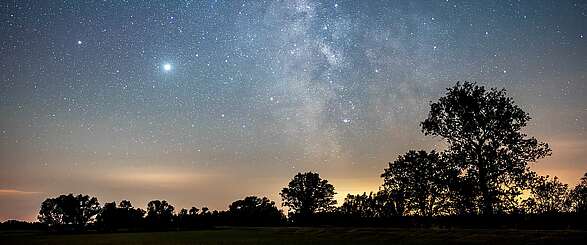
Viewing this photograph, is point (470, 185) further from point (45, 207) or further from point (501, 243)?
point (45, 207)

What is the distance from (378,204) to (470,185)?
170ft

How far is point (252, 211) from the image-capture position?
435 feet

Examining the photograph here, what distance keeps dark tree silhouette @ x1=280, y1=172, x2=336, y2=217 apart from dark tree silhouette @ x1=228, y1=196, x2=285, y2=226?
5.75 meters

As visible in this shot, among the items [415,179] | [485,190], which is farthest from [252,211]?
[485,190]

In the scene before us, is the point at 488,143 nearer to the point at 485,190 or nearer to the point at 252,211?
the point at 485,190

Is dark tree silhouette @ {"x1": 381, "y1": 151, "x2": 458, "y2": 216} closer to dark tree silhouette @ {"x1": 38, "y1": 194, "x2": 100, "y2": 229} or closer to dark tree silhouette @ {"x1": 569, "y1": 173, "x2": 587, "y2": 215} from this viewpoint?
dark tree silhouette @ {"x1": 569, "y1": 173, "x2": 587, "y2": 215}

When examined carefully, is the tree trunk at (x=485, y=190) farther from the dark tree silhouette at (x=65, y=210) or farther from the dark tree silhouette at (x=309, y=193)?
the dark tree silhouette at (x=65, y=210)

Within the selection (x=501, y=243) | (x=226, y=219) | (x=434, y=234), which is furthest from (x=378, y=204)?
(x=501, y=243)

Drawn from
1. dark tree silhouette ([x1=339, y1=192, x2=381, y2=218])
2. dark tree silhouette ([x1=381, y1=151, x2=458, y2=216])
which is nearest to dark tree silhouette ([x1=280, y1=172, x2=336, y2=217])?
dark tree silhouette ([x1=339, y1=192, x2=381, y2=218])

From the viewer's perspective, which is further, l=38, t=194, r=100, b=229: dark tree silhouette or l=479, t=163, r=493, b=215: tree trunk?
l=38, t=194, r=100, b=229: dark tree silhouette

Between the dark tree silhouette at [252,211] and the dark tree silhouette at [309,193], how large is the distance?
575cm

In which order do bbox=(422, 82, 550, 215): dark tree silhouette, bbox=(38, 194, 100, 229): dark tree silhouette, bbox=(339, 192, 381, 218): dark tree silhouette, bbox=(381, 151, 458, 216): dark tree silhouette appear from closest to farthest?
bbox=(422, 82, 550, 215): dark tree silhouette → bbox=(381, 151, 458, 216): dark tree silhouette → bbox=(339, 192, 381, 218): dark tree silhouette → bbox=(38, 194, 100, 229): dark tree silhouette

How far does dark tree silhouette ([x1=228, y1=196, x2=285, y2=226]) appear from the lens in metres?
109

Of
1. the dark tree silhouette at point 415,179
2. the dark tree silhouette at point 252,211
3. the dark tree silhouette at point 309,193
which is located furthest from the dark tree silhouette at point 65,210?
the dark tree silhouette at point 415,179
